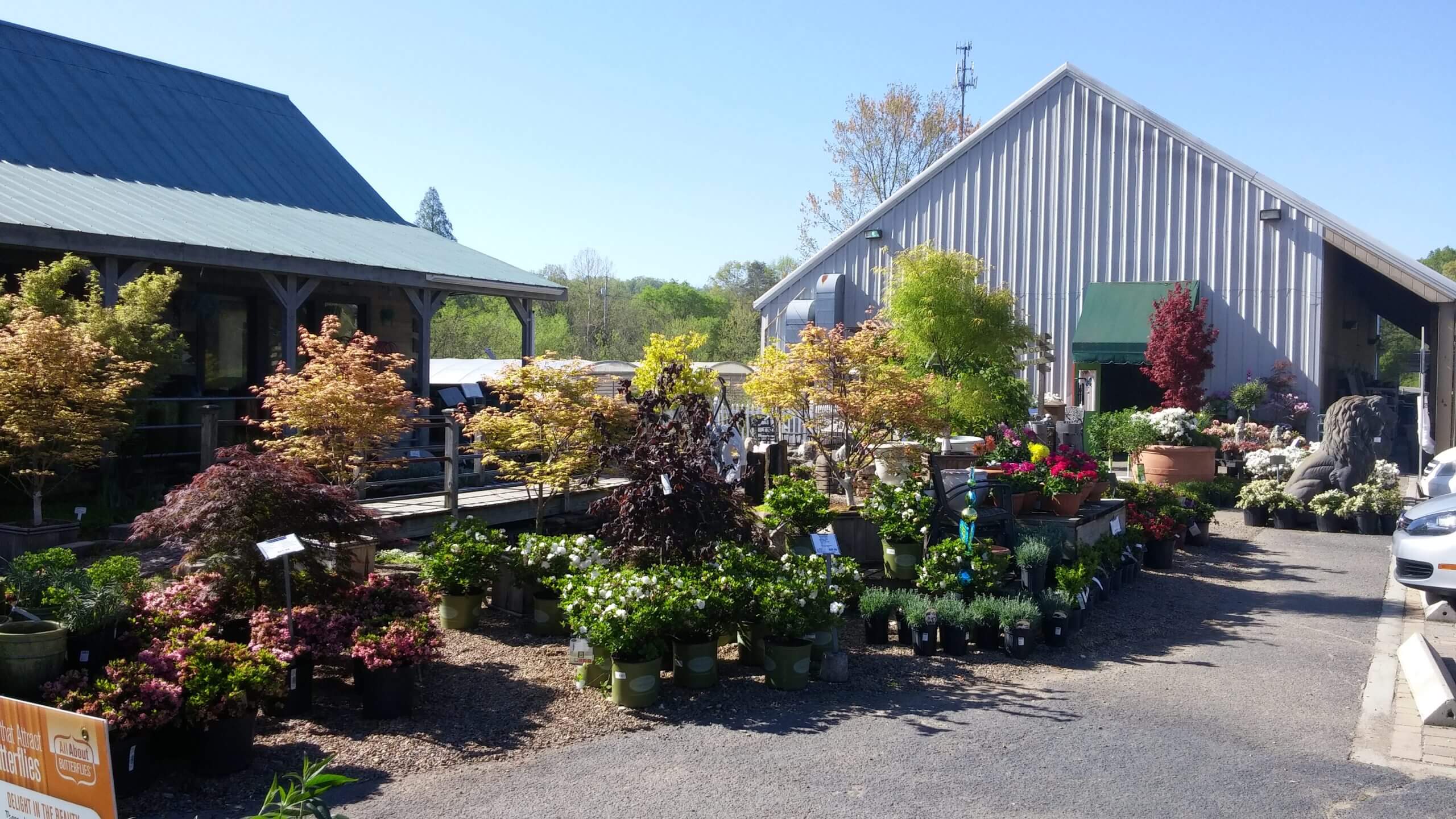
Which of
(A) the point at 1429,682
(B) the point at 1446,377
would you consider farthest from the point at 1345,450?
(A) the point at 1429,682

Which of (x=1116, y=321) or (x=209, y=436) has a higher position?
(x=1116, y=321)

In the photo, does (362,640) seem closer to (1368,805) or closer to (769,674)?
(769,674)

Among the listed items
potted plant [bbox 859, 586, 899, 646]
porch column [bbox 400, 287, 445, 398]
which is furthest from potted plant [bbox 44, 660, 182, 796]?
porch column [bbox 400, 287, 445, 398]

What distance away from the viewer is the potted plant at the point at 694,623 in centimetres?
662

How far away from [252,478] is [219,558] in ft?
1.72

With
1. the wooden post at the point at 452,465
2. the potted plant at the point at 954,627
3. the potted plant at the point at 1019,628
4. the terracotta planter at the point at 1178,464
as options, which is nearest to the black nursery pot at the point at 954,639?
the potted plant at the point at 954,627

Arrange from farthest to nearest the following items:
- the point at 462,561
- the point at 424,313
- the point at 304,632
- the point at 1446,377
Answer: the point at 1446,377
the point at 424,313
the point at 462,561
the point at 304,632

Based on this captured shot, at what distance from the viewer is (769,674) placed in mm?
6805

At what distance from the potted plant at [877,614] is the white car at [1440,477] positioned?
8808mm

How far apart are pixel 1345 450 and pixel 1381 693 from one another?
26.9 ft

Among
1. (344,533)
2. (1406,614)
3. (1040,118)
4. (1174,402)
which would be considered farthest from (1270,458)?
(344,533)

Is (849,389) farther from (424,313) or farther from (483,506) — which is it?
(424,313)

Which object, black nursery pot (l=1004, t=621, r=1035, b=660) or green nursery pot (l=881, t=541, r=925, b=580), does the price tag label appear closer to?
black nursery pot (l=1004, t=621, r=1035, b=660)

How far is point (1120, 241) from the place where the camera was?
21875 mm
